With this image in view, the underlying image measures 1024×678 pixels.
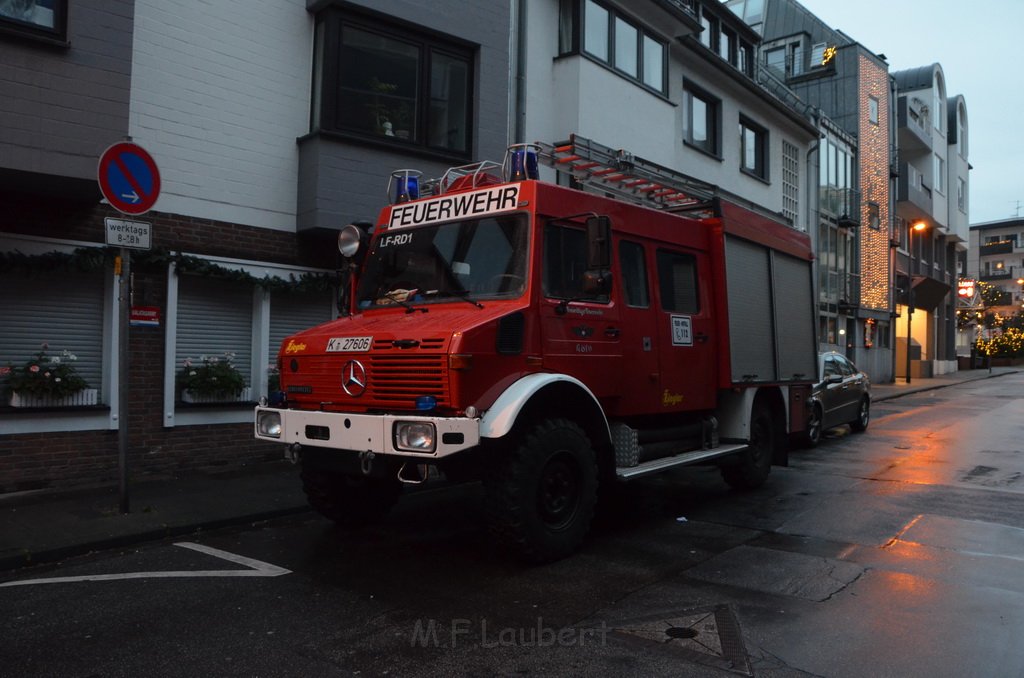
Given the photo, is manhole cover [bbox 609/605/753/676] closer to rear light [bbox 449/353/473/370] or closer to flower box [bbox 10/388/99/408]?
rear light [bbox 449/353/473/370]

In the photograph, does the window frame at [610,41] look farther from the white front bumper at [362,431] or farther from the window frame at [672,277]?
the white front bumper at [362,431]

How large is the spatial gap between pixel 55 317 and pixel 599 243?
20.9 feet

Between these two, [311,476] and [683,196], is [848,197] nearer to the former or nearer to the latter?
[683,196]

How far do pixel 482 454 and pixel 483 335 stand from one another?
0.88 m

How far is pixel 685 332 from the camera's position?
7.48 meters

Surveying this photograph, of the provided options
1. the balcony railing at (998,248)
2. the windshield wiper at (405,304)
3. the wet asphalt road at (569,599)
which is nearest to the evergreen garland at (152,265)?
the wet asphalt road at (569,599)

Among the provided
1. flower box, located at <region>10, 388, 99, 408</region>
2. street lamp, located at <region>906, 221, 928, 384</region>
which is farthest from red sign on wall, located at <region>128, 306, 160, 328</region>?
street lamp, located at <region>906, 221, 928, 384</region>

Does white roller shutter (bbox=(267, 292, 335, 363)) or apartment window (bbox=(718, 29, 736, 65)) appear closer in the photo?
white roller shutter (bbox=(267, 292, 335, 363))

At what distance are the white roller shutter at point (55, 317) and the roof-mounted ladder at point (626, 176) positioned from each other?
5.56 m

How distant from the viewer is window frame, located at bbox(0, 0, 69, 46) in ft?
24.2

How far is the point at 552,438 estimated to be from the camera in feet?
18.1

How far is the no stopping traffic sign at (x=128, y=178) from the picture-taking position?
6656 mm

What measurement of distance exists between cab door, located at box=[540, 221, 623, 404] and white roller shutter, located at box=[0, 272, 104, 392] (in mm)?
5780

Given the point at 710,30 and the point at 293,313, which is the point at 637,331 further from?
the point at 710,30
